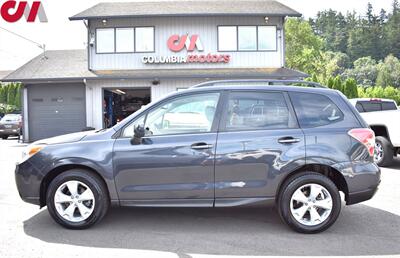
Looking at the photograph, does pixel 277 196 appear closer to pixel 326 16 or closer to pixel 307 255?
pixel 307 255

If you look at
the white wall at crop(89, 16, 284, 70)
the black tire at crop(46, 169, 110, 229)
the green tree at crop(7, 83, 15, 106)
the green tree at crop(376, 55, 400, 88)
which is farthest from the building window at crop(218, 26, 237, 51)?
the green tree at crop(376, 55, 400, 88)

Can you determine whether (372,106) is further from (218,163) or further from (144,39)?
(144,39)

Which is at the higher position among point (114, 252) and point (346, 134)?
point (346, 134)

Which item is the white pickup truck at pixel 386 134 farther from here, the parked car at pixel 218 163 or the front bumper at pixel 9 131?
the front bumper at pixel 9 131

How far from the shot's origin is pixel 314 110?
5.21 meters

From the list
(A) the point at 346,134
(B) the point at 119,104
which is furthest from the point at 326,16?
(A) the point at 346,134

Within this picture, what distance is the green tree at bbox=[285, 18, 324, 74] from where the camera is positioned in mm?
58531

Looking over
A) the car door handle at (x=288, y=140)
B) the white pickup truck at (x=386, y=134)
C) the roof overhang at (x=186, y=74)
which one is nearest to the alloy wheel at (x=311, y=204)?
the car door handle at (x=288, y=140)

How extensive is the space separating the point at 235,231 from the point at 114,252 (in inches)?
60.4

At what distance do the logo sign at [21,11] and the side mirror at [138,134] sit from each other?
708 inches

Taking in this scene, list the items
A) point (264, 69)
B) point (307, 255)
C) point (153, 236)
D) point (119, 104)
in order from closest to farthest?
point (307, 255)
point (153, 236)
point (264, 69)
point (119, 104)

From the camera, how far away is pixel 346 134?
16.6 feet

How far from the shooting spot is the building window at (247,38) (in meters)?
20.7

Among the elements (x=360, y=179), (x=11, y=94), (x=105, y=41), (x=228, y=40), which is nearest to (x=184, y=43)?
(x=228, y=40)
